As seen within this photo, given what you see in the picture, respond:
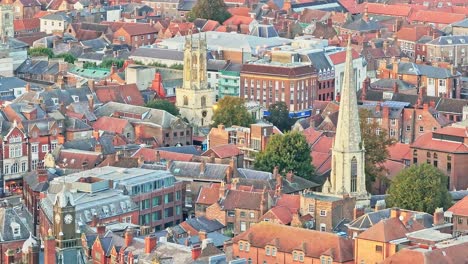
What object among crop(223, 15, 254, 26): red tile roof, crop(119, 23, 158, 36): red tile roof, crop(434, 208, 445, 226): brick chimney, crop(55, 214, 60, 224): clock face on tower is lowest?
crop(119, 23, 158, 36): red tile roof

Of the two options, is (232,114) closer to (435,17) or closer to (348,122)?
(348,122)

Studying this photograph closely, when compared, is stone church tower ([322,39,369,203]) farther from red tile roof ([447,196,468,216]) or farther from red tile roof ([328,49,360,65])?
red tile roof ([328,49,360,65])

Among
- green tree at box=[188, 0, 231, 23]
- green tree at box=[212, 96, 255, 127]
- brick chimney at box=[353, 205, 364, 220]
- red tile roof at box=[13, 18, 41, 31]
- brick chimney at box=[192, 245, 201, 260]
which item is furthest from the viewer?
green tree at box=[188, 0, 231, 23]

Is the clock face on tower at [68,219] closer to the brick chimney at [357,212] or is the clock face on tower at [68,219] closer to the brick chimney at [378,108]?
the brick chimney at [357,212]

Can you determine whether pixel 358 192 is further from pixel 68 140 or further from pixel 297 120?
pixel 297 120

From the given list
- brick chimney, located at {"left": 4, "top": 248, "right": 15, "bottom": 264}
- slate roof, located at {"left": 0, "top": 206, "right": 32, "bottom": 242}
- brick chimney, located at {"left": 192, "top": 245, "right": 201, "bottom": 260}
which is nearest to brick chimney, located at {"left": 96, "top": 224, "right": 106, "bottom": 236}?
slate roof, located at {"left": 0, "top": 206, "right": 32, "bottom": 242}

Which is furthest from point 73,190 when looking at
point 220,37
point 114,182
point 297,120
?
point 220,37

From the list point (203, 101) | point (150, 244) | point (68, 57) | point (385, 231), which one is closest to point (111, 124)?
point (203, 101)
